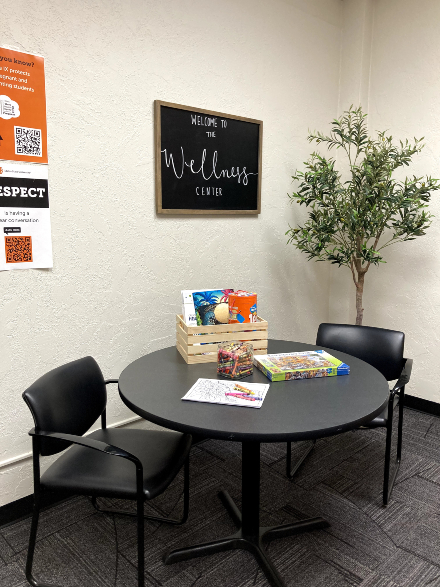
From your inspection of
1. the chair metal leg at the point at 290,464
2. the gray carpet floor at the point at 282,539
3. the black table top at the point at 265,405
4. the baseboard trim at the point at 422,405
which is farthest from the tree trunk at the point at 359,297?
the black table top at the point at 265,405

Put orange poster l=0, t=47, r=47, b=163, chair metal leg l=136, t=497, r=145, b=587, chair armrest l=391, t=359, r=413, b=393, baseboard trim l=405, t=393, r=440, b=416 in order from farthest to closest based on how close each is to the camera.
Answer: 1. baseboard trim l=405, t=393, r=440, b=416
2. chair armrest l=391, t=359, r=413, b=393
3. orange poster l=0, t=47, r=47, b=163
4. chair metal leg l=136, t=497, r=145, b=587

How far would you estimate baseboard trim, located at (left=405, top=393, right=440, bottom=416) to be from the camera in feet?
10.7

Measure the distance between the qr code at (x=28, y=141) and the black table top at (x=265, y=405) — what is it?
104cm

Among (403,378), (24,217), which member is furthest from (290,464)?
(24,217)

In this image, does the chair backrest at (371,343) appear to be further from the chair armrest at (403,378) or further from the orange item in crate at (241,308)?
the orange item in crate at (241,308)

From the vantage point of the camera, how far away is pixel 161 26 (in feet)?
7.72

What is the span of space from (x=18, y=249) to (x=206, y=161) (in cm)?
120

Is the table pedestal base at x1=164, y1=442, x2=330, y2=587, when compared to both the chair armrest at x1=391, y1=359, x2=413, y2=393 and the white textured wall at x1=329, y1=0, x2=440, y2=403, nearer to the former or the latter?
the chair armrest at x1=391, y1=359, x2=413, y2=393

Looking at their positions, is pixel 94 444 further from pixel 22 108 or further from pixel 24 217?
pixel 22 108

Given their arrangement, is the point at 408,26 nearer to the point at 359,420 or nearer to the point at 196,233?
the point at 196,233

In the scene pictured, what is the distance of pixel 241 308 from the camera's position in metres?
2.04

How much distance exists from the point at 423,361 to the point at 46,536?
2.67 m

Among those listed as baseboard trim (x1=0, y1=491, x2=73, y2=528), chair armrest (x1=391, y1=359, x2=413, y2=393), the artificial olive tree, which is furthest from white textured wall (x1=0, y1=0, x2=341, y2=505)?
chair armrest (x1=391, y1=359, x2=413, y2=393)

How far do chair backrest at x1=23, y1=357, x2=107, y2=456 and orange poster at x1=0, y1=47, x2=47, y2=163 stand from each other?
945mm
